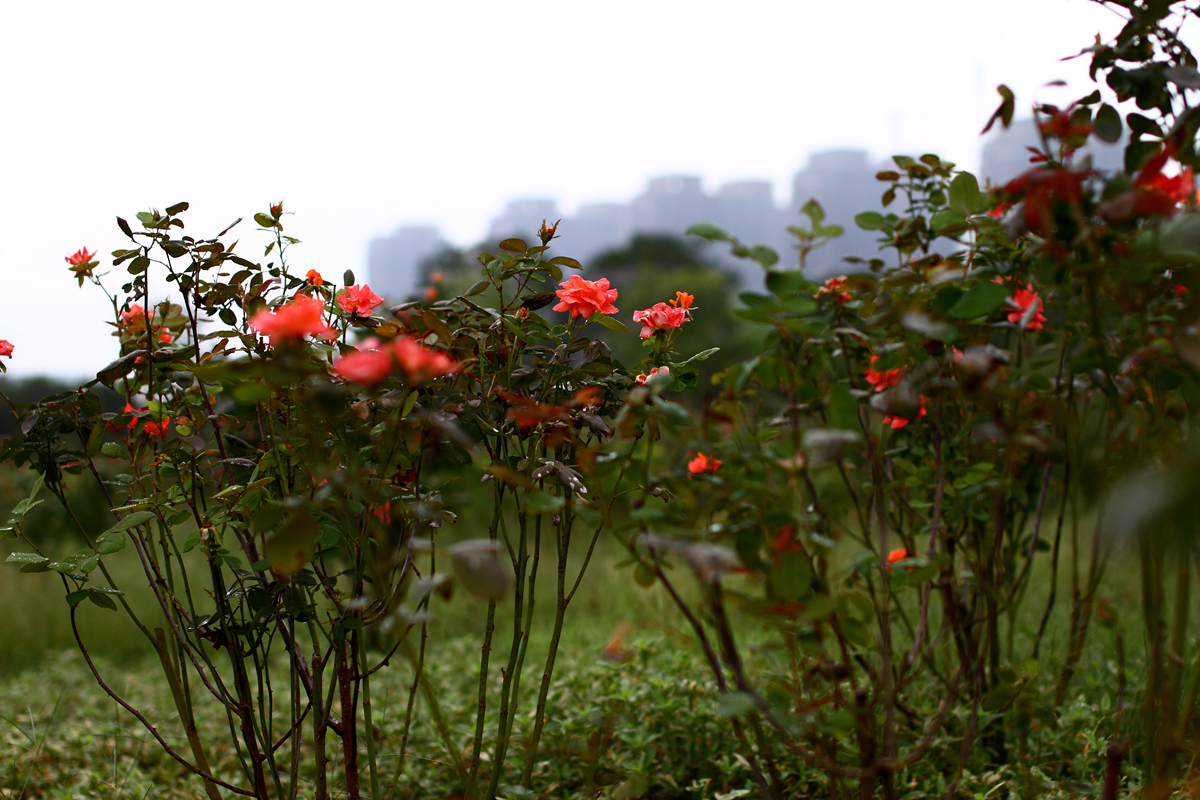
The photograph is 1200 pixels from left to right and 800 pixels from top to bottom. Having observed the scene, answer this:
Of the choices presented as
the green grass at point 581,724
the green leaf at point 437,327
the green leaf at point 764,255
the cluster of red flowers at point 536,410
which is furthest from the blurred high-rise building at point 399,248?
the green leaf at point 764,255

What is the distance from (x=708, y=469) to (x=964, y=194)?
0.62 meters

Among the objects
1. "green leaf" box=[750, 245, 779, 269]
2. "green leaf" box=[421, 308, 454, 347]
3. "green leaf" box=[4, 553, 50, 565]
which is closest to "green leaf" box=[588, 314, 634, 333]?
"green leaf" box=[421, 308, 454, 347]

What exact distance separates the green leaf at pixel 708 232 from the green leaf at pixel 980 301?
0.73 feet

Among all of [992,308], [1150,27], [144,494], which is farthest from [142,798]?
[1150,27]

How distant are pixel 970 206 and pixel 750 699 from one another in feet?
2.01

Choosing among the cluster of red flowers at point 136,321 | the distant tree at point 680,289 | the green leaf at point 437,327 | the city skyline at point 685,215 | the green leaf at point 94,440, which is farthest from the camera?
the city skyline at point 685,215

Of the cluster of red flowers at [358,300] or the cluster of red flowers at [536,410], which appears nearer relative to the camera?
the cluster of red flowers at [536,410]

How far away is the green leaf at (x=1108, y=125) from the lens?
32.3 inches

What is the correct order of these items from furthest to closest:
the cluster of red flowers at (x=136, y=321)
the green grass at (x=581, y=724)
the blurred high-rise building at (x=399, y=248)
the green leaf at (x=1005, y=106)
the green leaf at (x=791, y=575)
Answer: the blurred high-rise building at (x=399, y=248)
the green grass at (x=581, y=724)
the cluster of red flowers at (x=136, y=321)
the green leaf at (x=1005, y=106)
the green leaf at (x=791, y=575)

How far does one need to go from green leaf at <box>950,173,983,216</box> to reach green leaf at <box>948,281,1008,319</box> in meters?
0.20

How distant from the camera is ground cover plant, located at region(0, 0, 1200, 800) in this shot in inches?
27.5

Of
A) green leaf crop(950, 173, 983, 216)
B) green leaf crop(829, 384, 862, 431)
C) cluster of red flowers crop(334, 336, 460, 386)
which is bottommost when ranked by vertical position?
green leaf crop(829, 384, 862, 431)

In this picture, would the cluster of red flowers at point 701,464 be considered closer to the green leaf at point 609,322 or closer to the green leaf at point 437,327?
the green leaf at point 609,322

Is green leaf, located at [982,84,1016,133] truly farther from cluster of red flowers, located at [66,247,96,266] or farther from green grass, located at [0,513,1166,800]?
cluster of red flowers, located at [66,247,96,266]
